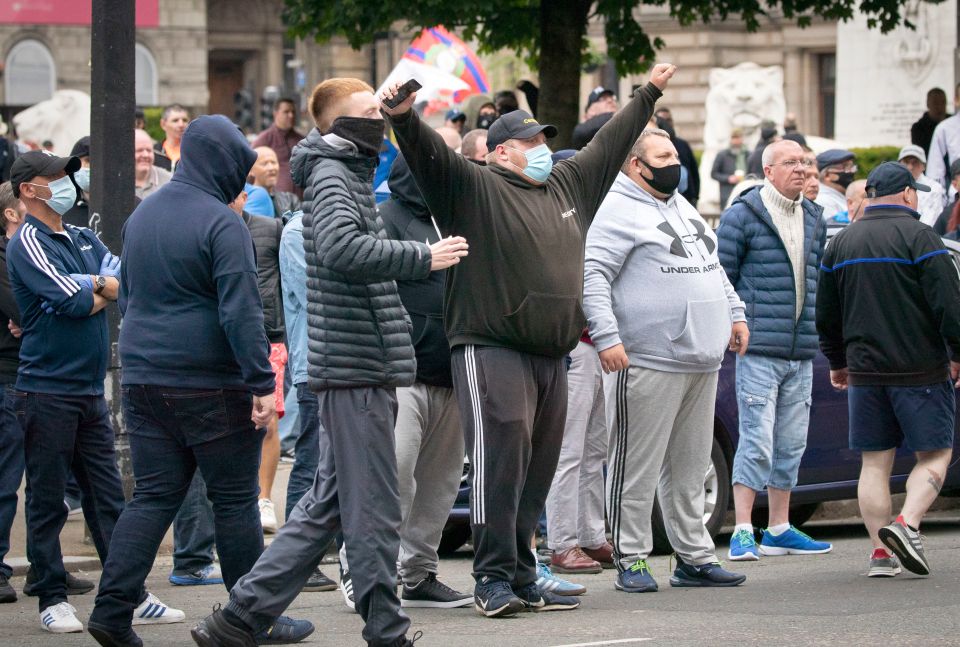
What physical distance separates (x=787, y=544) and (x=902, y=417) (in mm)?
1256

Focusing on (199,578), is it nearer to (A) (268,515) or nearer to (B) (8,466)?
(B) (8,466)

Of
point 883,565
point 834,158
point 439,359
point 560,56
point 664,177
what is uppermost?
point 560,56

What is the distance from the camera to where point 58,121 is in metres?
37.4

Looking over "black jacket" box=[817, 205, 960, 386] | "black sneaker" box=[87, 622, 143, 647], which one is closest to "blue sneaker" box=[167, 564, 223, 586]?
"black sneaker" box=[87, 622, 143, 647]

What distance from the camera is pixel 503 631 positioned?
23.1 feet

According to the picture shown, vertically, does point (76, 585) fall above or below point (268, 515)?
below

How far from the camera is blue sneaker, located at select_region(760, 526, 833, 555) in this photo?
30.7ft

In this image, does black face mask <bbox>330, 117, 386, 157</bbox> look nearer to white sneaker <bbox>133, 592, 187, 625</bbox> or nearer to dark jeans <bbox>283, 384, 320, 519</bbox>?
white sneaker <bbox>133, 592, 187, 625</bbox>

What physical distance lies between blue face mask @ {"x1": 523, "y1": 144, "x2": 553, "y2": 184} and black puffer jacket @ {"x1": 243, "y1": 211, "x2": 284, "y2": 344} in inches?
101

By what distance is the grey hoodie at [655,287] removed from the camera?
26.2 ft

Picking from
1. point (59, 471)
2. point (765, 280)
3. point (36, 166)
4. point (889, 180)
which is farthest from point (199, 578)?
point (889, 180)

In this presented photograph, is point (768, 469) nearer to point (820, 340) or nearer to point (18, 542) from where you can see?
point (820, 340)

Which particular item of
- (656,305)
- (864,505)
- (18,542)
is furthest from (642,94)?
(18,542)

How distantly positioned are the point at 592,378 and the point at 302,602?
187 cm
